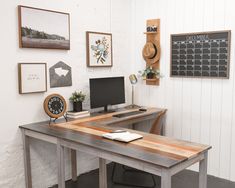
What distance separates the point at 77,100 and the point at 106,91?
1.49 feet

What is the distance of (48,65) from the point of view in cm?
331

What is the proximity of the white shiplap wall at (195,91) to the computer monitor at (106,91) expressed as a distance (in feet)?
1.65

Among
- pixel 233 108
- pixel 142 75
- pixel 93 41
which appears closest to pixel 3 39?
pixel 93 41

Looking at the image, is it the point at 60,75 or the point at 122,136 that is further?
the point at 60,75

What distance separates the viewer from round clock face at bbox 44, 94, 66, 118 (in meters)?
3.17

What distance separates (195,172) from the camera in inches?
150

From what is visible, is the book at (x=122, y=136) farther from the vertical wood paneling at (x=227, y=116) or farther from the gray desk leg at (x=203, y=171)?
the vertical wood paneling at (x=227, y=116)

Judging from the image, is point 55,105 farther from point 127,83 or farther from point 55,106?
point 127,83

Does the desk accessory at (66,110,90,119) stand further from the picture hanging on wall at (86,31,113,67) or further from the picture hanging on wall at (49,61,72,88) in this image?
the picture hanging on wall at (86,31,113,67)

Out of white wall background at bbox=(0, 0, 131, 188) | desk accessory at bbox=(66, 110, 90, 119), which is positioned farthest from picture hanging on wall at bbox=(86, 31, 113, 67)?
desk accessory at bbox=(66, 110, 90, 119)

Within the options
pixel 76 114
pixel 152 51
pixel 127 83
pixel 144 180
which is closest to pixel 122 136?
pixel 76 114

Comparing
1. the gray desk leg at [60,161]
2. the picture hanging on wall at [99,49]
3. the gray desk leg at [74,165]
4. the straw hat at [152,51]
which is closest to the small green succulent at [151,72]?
the straw hat at [152,51]

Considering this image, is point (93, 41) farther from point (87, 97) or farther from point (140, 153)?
point (140, 153)

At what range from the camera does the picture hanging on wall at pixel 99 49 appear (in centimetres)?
374
